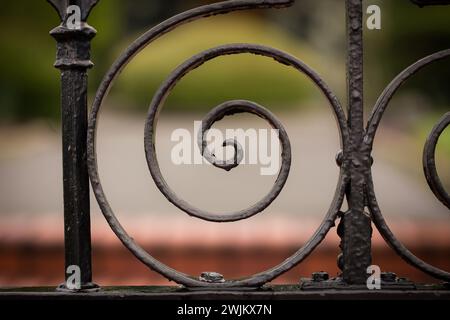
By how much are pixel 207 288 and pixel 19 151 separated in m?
5.23

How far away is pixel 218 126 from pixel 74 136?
4577mm

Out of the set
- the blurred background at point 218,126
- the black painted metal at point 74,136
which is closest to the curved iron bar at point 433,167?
the black painted metal at point 74,136

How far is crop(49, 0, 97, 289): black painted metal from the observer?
2.46 ft

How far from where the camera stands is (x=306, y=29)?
11.2 meters

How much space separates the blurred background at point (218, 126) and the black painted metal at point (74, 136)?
1365 mm

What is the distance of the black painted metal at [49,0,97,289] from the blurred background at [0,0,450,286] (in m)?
1.37

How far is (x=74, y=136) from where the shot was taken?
751mm

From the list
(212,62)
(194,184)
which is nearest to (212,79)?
(212,62)

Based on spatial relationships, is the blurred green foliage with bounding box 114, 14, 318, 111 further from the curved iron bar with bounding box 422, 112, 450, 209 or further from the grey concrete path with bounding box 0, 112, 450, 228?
the curved iron bar with bounding box 422, 112, 450, 209

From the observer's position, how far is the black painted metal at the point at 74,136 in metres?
0.75

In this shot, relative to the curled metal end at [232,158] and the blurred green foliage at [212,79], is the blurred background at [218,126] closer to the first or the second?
the blurred green foliage at [212,79]

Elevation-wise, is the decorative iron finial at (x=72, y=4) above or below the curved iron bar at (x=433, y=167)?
above
